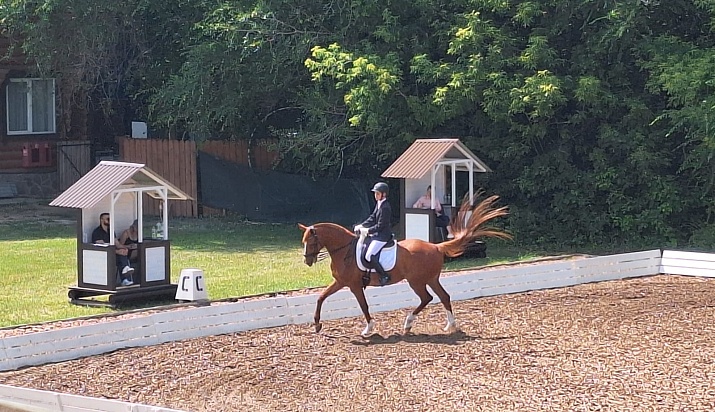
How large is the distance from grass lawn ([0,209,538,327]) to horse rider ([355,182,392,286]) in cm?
316

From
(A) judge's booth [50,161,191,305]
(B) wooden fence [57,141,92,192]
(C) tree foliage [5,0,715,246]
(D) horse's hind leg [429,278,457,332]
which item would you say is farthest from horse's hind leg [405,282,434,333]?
(B) wooden fence [57,141,92,192]

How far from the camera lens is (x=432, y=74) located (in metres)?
22.2

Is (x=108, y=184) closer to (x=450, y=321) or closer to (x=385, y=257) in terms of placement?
(x=385, y=257)

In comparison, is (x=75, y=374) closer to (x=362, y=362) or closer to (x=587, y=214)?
(x=362, y=362)

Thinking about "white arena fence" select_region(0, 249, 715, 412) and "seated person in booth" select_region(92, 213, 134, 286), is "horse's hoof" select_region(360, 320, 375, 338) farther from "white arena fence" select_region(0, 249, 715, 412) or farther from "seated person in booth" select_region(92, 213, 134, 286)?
"seated person in booth" select_region(92, 213, 134, 286)

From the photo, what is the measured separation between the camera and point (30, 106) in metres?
31.6

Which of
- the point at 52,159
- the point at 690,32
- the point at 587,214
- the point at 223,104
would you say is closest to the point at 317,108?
the point at 223,104

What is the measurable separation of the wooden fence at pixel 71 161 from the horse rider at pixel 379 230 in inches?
753

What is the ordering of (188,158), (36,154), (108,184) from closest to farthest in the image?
(108,184)
(188,158)
(36,154)

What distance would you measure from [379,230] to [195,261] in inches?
285

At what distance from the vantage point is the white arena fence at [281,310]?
12148 mm

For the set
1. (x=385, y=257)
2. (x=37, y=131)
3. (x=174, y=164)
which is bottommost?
(x=385, y=257)

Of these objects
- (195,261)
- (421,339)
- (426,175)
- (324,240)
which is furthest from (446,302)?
(195,261)

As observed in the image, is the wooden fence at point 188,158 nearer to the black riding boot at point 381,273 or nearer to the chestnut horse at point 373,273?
the chestnut horse at point 373,273
